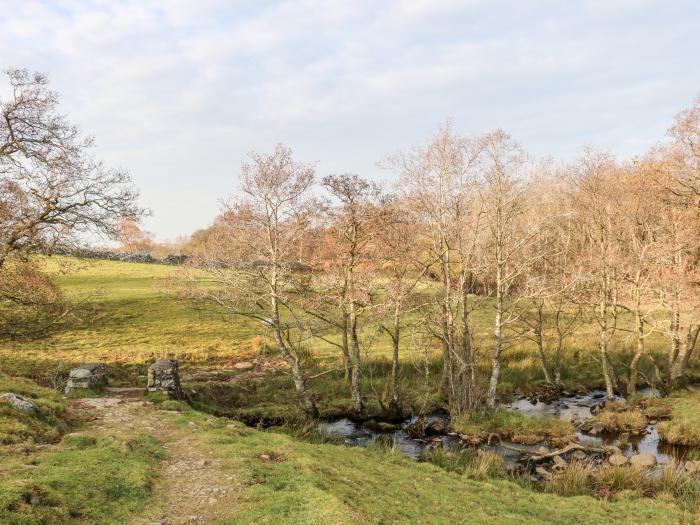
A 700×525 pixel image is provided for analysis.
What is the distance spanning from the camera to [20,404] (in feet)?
47.8

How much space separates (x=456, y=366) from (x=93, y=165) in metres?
21.2

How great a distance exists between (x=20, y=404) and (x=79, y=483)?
6.04m

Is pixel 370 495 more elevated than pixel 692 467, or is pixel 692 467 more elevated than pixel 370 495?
pixel 370 495

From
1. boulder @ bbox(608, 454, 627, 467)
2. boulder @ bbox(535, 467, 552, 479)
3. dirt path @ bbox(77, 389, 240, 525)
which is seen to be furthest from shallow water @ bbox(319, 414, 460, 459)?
dirt path @ bbox(77, 389, 240, 525)

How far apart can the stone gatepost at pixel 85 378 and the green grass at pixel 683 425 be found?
84.7 ft

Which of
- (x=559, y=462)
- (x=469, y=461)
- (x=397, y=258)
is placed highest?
(x=397, y=258)

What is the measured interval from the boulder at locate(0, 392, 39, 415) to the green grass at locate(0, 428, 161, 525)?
2427mm

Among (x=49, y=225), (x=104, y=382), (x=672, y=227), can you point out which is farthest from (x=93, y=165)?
(x=672, y=227)

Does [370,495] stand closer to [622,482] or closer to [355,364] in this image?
[622,482]

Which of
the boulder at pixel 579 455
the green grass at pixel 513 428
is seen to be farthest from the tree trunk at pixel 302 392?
the boulder at pixel 579 455

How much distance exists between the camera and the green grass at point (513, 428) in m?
21.2

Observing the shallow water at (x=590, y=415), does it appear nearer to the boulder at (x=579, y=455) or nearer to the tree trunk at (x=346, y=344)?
the boulder at (x=579, y=455)

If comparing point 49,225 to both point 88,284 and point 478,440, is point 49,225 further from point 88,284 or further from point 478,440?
point 88,284

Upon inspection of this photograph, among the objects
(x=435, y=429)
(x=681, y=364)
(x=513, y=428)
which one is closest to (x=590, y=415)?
(x=513, y=428)
